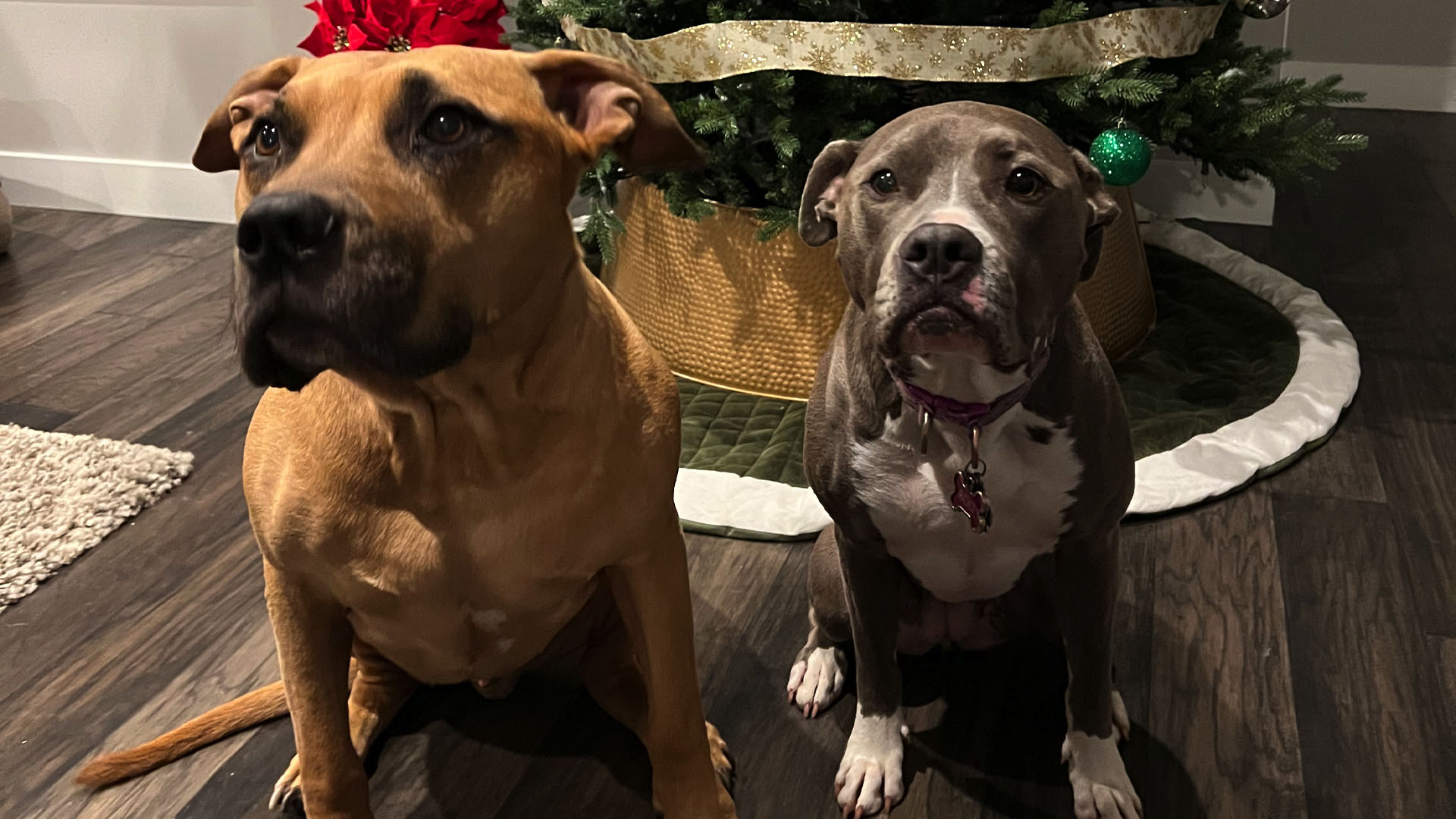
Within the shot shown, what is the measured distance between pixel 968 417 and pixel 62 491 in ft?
6.61

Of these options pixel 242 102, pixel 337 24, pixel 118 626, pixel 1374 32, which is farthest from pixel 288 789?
pixel 1374 32

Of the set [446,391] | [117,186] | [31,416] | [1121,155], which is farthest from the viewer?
[117,186]

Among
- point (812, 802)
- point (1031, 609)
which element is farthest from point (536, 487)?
point (1031, 609)

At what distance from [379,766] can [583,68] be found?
1.10 m

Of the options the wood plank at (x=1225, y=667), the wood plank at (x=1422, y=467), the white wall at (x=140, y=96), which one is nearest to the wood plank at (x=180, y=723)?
the wood plank at (x=1225, y=667)

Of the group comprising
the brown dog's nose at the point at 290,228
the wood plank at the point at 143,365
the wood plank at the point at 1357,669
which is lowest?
the wood plank at the point at 143,365

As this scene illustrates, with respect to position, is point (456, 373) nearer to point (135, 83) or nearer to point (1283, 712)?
point (1283, 712)

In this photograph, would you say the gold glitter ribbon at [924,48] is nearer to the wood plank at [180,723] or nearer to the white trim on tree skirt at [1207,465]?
the white trim on tree skirt at [1207,465]

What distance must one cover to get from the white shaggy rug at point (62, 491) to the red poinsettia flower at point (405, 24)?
107 centimetres

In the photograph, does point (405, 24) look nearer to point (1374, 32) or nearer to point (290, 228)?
point (290, 228)

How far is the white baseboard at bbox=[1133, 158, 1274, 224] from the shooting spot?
152 inches

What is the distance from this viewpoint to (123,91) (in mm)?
4320

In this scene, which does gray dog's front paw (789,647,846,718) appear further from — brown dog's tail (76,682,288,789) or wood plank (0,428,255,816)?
wood plank (0,428,255,816)

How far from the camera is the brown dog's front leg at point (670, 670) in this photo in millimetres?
1511
